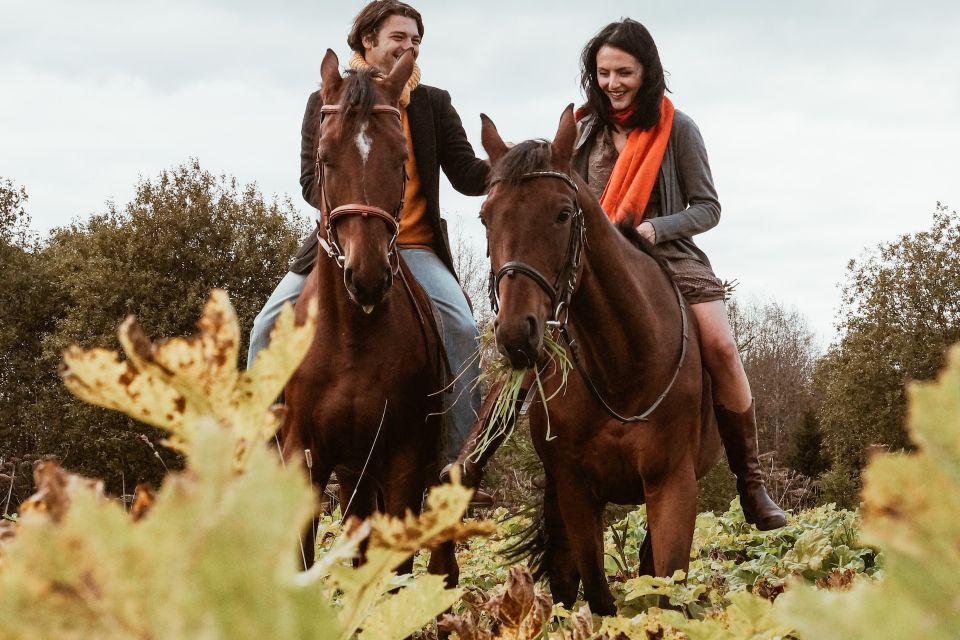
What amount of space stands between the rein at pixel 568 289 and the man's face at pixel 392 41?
159cm

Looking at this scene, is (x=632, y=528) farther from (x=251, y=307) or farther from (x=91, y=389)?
(x=251, y=307)

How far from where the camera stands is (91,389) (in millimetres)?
507

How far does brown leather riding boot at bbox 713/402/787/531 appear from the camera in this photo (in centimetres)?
490

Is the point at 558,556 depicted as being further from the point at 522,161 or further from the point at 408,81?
the point at 408,81

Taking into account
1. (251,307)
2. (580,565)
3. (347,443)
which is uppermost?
(251,307)

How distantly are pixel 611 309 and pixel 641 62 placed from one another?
1.53 m

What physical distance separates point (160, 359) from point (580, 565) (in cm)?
426

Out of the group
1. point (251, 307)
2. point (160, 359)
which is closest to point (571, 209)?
point (160, 359)

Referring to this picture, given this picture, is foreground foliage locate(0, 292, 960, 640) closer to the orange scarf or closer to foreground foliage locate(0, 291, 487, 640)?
foreground foliage locate(0, 291, 487, 640)

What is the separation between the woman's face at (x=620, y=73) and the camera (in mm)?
5070

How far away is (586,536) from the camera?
450cm

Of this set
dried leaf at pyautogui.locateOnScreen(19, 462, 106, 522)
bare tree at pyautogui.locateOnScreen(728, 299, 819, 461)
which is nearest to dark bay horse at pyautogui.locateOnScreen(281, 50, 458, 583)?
dried leaf at pyautogui.locateOnScreen(19, 462, 106, 522)

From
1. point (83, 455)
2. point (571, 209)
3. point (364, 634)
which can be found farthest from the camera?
point (83, 455)

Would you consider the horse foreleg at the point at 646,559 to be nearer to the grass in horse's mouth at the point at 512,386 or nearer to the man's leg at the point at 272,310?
the grass in horse's mouth at the point at 512,386
